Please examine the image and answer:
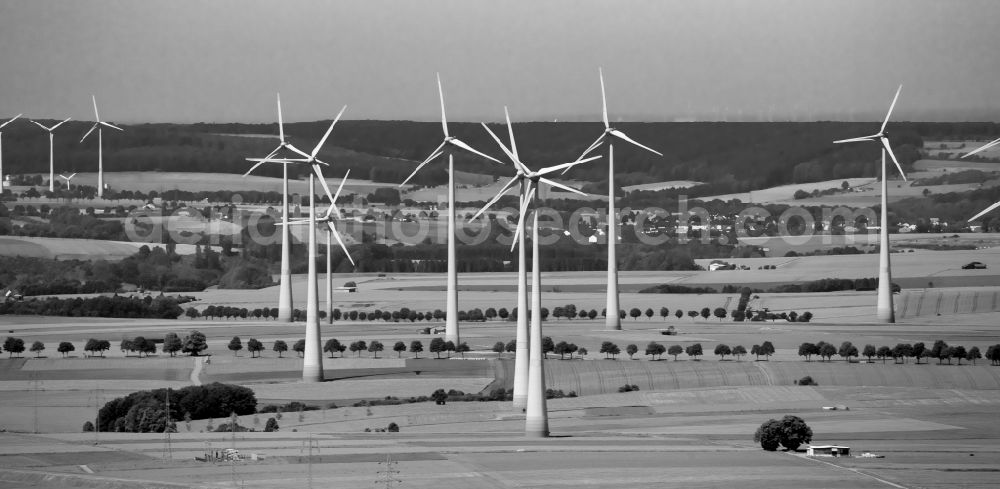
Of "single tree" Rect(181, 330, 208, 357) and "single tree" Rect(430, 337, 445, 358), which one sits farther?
"single tree" Rect(181, 330, 208, 357)

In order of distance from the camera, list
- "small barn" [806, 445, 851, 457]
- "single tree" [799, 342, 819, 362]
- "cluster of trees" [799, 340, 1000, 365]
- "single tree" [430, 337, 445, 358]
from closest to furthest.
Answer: "small barn" [806, 445, 851, 457]
"cluster of trees" [799, 340, 1000, 365]
"single tree" [799, 342, 819, 362]
"single tree" [430, 337, 445, 358]

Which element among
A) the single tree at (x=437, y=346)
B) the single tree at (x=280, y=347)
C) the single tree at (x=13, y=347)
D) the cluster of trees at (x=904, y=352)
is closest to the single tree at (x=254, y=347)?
the single tree at (x=280, y=347)

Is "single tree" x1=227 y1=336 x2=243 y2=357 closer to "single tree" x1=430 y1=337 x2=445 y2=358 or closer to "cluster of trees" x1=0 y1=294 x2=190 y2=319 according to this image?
"single tree" x1=430 y1=337 x2=445 y2=358

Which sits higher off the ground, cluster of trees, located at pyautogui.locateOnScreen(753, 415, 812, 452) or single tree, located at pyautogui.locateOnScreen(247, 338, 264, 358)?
single tree, located at pyautogui.locateOnScreen(247, 338, 264, 358)

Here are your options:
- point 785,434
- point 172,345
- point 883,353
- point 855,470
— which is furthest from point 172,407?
point 883,353

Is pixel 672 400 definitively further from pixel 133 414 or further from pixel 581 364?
pixel 133 414

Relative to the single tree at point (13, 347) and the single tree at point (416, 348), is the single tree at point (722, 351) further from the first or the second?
the single tree at point (13, 347)

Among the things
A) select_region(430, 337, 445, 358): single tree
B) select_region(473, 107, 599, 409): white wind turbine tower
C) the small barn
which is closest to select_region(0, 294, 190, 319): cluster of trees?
select_region(430, 337, 445, 358): single tree
